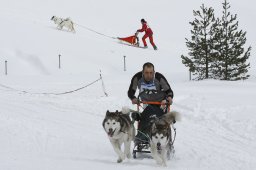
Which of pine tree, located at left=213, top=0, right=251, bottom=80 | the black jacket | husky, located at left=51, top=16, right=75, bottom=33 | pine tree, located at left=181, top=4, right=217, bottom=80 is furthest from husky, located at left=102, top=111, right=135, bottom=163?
husky, located at left=51, top=16, right=75, bottom=33

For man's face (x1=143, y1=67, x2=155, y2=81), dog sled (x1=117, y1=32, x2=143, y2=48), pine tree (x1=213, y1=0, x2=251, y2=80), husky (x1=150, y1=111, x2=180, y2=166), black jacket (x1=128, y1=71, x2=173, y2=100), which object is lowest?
husky (x1=150, y1=111, x2=180, y2=166)

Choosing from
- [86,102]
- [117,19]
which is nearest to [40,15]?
[117,19]

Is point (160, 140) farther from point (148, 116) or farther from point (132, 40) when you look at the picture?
point (132, 40)

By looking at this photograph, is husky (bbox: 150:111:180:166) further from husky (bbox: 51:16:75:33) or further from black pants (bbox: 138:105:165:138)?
husky (bbox: 51:16:75:33)

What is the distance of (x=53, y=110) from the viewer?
13273 millimetres

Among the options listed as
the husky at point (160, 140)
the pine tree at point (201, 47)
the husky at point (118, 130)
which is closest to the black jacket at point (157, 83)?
the husky at point (118, 130)

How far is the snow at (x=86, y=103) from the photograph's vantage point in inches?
313

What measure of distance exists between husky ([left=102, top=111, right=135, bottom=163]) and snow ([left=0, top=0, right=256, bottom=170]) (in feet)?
0.85

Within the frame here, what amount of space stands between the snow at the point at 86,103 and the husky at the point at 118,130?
260mm

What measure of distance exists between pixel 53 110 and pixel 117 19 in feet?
120

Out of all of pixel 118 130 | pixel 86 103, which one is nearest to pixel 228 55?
pixel 86 103

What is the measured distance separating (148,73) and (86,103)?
7.17m

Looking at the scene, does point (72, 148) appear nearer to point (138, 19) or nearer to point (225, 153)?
point (225, 153)

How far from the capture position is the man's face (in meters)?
7.71
